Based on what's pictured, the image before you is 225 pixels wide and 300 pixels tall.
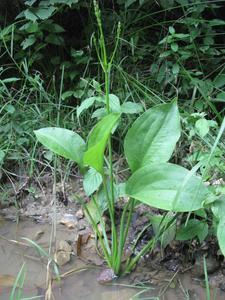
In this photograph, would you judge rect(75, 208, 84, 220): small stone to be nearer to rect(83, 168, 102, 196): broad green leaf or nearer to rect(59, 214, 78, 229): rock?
rect(59, 214, 78, 229): rock

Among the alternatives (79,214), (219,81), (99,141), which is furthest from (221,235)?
(219,81)

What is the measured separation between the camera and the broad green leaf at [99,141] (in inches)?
57.7

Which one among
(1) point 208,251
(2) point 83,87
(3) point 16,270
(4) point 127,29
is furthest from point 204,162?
(4) point 127,29

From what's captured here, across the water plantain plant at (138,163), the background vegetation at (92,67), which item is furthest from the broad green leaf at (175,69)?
the water plantain plant at (138,163)

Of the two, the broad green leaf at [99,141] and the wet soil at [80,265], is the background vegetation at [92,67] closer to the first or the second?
the wet soil at [80,265]

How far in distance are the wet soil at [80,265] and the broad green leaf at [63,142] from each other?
23 cm

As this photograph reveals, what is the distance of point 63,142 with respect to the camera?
1.66 meters

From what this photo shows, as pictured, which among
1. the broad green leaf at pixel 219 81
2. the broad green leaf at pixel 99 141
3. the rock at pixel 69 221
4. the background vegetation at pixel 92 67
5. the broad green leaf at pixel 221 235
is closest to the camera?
the broad green leaf at pixel 221 235

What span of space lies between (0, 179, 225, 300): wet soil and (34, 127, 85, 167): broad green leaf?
227 mm

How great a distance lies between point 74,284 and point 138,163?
458 millimetres

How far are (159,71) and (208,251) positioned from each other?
104 cm

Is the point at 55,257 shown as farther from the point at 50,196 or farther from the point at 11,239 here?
the point at 50,196

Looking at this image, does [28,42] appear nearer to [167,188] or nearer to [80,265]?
[80,265]

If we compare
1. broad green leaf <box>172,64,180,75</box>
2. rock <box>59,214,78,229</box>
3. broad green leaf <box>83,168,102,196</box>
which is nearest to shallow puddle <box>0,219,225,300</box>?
rock <box>59,214,78,229</box>
